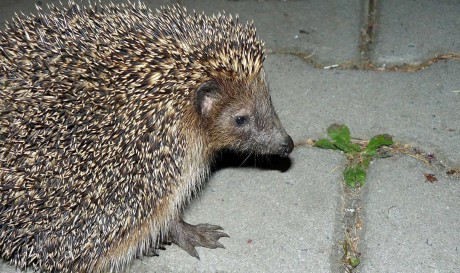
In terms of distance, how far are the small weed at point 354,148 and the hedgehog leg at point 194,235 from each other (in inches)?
27.0

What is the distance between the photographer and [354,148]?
3070 millimetres

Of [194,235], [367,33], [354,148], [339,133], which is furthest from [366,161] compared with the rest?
[367,33]

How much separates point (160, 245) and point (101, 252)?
350 millimetres

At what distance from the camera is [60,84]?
88.7 inches

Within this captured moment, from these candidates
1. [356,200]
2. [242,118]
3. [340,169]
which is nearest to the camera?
[242,118]

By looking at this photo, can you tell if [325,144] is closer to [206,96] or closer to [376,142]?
[376,142]

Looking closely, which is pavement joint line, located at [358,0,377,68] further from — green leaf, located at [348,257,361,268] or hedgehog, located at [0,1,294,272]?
green leaf, located at [348,257,361,268]

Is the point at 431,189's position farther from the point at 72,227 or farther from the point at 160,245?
the point at 72,227

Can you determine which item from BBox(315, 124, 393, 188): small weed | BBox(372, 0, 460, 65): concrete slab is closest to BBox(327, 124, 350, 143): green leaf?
BBox(315, 124, 393, 188): small weed

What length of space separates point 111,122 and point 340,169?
1223mm

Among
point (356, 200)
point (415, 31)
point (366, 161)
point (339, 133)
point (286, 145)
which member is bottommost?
point (356, 200)

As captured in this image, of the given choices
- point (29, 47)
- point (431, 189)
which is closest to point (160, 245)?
point (29, 47)

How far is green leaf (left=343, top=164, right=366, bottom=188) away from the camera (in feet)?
9.54

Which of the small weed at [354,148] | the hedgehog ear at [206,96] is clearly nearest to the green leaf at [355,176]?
the small weed at [354,148]
